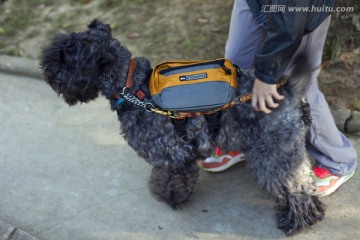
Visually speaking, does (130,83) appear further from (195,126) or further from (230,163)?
(230,163)

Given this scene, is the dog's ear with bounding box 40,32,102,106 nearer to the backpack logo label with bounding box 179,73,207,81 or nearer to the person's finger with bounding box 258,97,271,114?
the backpack logo label with bounding box 179,73,207,81

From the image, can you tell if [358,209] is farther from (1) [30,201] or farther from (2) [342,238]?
(1) [30,201]

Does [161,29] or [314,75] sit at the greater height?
[314,75]

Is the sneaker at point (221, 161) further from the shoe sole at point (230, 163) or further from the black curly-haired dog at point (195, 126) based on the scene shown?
the black curly-haired dog at point (195, 126)

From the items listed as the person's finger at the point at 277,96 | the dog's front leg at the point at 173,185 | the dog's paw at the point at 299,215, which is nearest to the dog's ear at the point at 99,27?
the dog's front leg at the point at 173,185

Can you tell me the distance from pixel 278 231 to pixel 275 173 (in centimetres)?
45

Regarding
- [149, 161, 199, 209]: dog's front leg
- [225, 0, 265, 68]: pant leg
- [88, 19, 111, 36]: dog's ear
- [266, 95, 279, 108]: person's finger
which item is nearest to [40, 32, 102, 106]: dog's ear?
[88, 19, 111, 36]: dog's ear

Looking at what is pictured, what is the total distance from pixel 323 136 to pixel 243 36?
3.12ft

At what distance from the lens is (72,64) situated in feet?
8.71

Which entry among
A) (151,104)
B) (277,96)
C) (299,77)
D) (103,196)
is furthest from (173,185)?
(299,77)

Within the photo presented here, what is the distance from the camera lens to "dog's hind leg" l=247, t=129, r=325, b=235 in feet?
9.20

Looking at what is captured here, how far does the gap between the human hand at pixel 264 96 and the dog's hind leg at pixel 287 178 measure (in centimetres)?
24

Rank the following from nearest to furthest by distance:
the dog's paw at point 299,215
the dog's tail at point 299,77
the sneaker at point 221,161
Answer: the dog's tail at point 299,77 → the dog's paw at point 299,215 → the sneaker at point 221,161

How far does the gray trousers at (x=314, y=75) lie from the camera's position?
2850 millimetres
